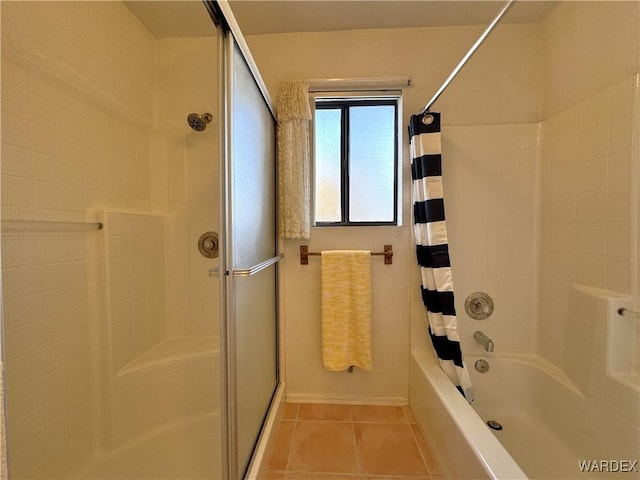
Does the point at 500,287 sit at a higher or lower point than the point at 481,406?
higher

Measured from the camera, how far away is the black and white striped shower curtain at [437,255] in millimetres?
1309

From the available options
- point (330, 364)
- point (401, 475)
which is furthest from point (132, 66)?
point (401, 475)

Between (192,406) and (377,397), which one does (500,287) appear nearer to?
(377,397)

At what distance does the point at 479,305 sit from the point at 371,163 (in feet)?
3.55

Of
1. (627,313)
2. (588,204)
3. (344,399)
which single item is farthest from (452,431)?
(588,204)

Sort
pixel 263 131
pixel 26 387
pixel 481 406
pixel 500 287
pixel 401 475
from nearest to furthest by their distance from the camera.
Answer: pixel 26 387
pixel 401 475
pixel 263 131
pixel 481 406
pixel 500 287

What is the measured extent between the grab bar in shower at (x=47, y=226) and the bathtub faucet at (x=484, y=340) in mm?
1975

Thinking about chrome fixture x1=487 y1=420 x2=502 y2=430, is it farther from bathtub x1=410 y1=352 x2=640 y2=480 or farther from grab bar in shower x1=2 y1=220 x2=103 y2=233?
grab bar in shower x1=2 y1=220 x2=103 y2=233

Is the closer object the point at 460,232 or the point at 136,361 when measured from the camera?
the point at 136,361

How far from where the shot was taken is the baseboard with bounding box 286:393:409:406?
1.59 meters

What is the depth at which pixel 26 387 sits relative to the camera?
920 mm

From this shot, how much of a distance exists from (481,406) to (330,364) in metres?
0.85

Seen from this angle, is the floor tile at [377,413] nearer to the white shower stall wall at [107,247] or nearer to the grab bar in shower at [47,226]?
the white shower stall wall at [107,247]

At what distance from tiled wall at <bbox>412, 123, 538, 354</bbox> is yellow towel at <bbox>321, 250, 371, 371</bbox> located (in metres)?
0.58
